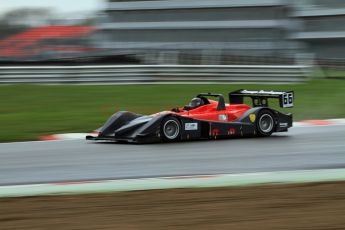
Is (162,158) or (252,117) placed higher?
(252,117)

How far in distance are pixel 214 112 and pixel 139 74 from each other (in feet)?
33.1

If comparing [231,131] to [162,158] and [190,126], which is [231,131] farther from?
[162,158]

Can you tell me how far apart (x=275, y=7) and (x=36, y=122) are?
40831 mm

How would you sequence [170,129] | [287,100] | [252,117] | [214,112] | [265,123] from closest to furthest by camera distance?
[170,129], [214,112], [252,117], [265,123], [287,100]

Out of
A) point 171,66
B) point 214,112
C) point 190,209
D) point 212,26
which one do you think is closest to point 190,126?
point 214,112

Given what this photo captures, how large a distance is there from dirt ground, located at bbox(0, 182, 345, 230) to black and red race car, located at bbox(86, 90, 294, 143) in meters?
3.52

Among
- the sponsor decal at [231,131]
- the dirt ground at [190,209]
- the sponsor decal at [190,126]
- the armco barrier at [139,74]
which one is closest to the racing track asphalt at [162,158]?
the sponsor decal at [231,131]

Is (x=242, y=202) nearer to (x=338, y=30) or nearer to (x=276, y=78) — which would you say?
(x=276, y=78)

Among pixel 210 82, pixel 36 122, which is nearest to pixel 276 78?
pixel 210 82

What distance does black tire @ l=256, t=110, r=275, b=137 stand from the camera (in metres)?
10.1

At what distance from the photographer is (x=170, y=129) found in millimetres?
9438

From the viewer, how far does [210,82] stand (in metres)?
19.8

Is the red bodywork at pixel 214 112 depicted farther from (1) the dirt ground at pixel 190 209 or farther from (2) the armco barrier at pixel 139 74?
(2) the armco barrier at pixel 139 74

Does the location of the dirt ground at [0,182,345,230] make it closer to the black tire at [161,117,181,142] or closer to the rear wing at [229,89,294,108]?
the black tire at [161,117,181,142]
